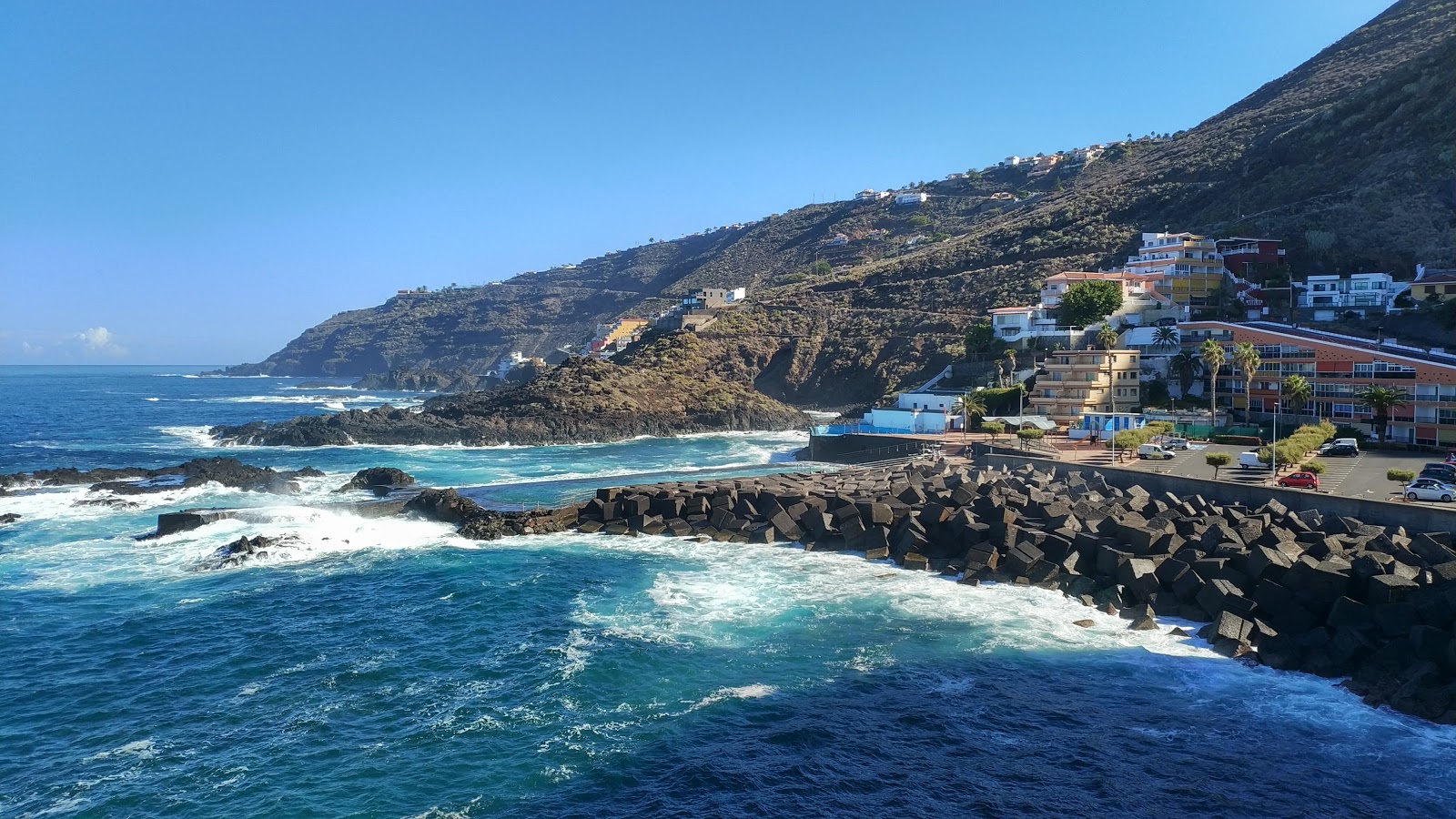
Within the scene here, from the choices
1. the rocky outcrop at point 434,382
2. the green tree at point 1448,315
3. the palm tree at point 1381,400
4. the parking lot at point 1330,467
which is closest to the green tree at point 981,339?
the parking lot at point 1330,467

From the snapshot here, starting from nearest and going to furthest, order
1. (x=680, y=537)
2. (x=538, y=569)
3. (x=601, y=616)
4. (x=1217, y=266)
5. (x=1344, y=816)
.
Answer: (x=1344, y=816) → (x=601, y=616) → (x=538, y=569) → (x=680, y=537) → (x=1217, y=266)

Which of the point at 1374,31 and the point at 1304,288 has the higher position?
the point at 1374,31

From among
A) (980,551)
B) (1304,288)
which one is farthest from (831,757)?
(1304,288)

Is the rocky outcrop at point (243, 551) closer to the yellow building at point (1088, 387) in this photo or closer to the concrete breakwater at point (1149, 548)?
the concrete breakwater at point (1149, 548)

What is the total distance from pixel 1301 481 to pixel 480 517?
32042 millimetres

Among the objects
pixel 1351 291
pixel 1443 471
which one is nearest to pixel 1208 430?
pixel 1443 471

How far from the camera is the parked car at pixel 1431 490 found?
29.2 meters

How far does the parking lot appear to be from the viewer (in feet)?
108

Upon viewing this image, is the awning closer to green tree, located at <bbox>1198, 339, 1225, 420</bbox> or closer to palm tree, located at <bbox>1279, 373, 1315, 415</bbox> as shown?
green tree, located at <bbox>1198, 339, 1225, 420</bbox>

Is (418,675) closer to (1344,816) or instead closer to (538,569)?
(538,569)

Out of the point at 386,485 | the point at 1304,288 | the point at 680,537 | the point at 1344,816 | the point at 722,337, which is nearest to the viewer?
the point at 1344,816

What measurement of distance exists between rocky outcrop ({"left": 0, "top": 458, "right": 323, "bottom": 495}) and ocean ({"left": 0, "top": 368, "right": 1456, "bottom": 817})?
13883 mm

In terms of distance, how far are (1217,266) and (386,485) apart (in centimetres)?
6600

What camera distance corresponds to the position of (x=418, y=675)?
21.8 metres
